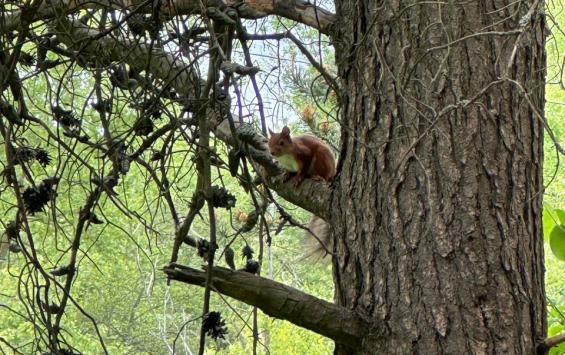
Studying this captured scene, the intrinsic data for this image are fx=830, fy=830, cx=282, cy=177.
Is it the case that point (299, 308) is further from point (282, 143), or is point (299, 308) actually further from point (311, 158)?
point (282, 143)

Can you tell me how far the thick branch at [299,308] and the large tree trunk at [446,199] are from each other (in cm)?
4

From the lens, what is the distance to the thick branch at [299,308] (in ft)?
5.34

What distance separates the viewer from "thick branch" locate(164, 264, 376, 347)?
1.63 m

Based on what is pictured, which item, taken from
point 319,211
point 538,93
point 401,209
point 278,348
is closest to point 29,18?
point 401,209

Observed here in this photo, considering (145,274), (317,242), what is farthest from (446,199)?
(145,274)

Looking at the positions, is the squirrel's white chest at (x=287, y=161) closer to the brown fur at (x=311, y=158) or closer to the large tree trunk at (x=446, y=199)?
the brown fur at (x=311, y=158)

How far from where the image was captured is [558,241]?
1.91 metres

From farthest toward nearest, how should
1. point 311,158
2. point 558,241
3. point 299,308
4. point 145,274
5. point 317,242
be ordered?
1. point 145,274
2. point 311,158
3. point 317,242
4. point 558,241
5. point 299,308

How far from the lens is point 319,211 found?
210 centimetres

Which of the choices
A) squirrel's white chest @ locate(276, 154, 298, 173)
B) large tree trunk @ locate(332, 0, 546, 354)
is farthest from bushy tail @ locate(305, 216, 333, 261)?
large tree trunk @ locate(332, 0, 546, 354)

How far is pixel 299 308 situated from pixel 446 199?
389 mm

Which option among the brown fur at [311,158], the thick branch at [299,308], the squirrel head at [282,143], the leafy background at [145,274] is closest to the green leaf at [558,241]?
the thick branch at [299,308]

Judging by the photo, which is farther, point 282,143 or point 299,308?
point 282,143

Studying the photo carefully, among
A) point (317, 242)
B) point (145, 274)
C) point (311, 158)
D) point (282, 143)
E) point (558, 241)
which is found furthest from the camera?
point (145, 274)
